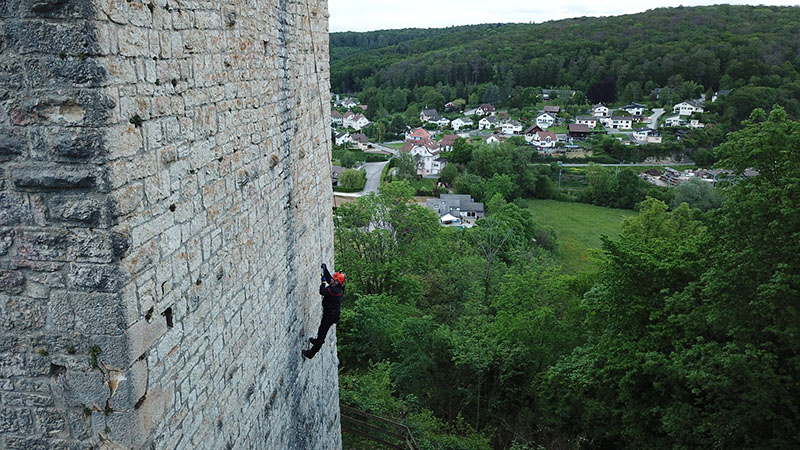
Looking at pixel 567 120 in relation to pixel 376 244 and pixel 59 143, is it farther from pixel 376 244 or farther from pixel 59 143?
pixel 59 143

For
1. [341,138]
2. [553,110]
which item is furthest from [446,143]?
[553,110]

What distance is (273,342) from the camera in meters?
4.82

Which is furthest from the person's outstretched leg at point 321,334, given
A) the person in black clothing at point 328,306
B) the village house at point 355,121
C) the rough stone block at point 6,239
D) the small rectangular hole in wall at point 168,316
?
the village house at point 355,121

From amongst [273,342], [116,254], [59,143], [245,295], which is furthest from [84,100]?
[273,342]

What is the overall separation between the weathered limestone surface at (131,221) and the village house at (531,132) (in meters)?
→ 72.8

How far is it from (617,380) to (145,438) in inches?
390

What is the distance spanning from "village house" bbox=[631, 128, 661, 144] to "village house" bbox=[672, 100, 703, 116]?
9109 mm

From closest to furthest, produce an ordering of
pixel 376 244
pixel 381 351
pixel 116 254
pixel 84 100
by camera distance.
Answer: pixel 84 100
pixel 116 254
pixel 381 351
pixel 376 244

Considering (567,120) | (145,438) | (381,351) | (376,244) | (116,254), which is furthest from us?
(567,120)

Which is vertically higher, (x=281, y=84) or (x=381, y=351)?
(x=281, y=84)

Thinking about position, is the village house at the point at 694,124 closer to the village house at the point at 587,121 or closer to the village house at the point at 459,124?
the village house at the point at 587,121

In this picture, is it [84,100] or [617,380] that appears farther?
[617,380]

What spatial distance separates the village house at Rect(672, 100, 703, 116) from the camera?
246 feet

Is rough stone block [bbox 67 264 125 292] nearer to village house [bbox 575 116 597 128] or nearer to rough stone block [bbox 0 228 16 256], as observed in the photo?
rough stone block [bbox 0 228 16 256]
